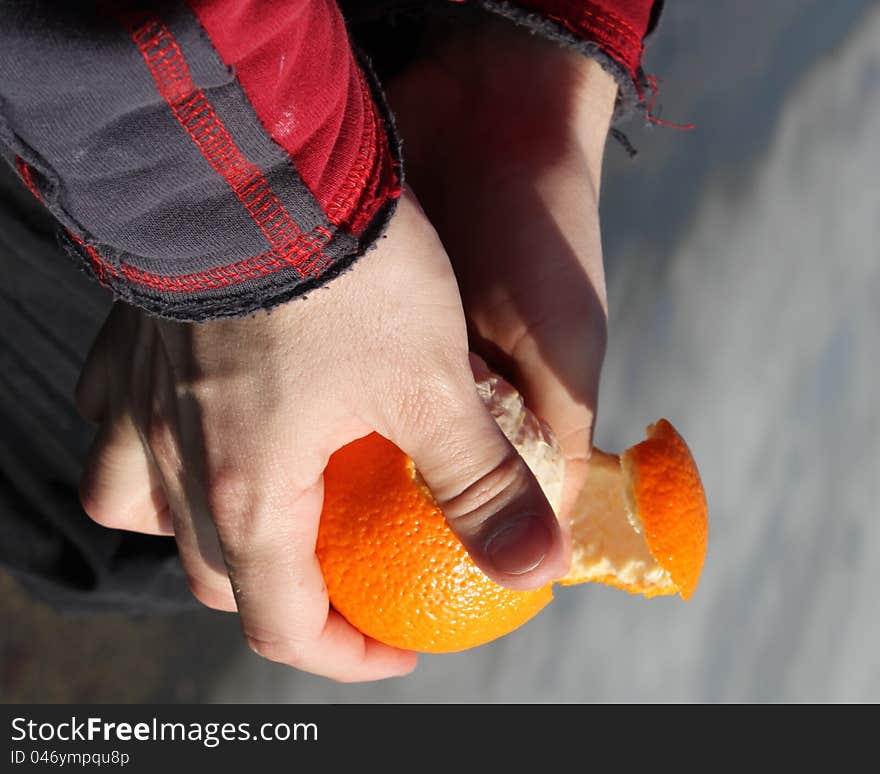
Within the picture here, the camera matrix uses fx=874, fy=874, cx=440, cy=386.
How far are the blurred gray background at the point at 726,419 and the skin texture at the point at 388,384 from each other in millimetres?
449

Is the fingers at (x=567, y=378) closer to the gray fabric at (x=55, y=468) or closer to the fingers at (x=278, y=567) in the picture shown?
the fingers at (x=278, y=567)

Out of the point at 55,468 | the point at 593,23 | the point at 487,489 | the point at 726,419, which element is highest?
the point at 593,23

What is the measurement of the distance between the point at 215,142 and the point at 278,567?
0.25 m

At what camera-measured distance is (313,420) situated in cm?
45

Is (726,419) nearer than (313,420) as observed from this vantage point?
No

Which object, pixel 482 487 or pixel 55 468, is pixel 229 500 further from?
pixel 55 468

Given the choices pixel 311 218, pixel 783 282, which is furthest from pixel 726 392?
pixel 311 218

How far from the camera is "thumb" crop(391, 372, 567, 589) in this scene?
1.50ft

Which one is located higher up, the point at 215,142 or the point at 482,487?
the point at 215,142

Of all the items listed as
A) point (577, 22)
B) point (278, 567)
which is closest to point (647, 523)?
point (278, 567)

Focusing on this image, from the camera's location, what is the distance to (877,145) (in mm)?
1158

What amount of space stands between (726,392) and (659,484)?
0.59m

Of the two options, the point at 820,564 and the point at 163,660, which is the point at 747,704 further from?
the point at 163,660

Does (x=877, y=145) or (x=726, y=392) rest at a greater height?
(x=877, y=145)
